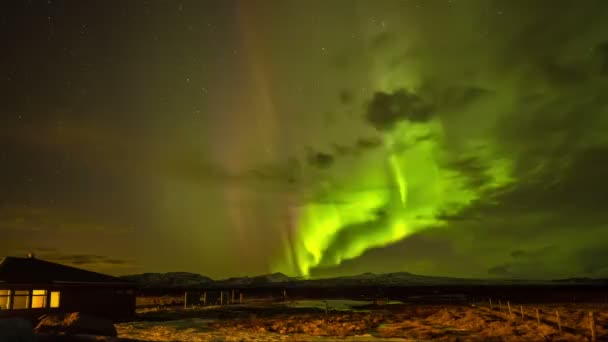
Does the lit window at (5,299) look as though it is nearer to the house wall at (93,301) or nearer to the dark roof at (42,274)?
the house wall at (93,301)

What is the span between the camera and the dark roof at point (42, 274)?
32719mm

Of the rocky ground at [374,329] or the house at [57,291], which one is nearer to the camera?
the rocky ground at [374,329]

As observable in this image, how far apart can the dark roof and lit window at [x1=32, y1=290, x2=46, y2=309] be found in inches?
39.4

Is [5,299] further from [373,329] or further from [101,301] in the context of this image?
[373,329]

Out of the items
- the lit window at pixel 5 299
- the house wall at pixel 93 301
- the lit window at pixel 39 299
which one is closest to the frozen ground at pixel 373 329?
the house wall at pixel 93 301

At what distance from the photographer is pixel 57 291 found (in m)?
35.1

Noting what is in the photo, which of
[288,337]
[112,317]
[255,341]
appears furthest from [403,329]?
[112,317]

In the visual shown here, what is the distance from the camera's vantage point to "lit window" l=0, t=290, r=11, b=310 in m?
31.5

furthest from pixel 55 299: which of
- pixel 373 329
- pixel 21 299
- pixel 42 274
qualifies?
pixel 373 329

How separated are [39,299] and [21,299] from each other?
4.03 feet

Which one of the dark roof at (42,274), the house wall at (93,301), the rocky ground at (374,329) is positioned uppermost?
the dark roof at (42,274)

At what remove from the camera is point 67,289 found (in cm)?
3556

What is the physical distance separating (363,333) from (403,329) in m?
3.54

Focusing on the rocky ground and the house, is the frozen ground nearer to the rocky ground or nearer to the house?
the rocky ground
